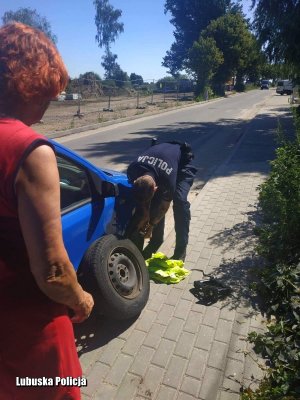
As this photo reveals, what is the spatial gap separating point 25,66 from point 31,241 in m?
0.65

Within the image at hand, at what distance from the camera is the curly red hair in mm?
1247

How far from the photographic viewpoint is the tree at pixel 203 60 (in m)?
40.3

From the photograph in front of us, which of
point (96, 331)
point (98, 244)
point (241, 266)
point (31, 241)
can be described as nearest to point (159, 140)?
point (241, 266)

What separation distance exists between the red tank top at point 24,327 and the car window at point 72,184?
145cm

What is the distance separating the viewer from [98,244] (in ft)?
9.85

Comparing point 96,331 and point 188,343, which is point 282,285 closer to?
point 188,343

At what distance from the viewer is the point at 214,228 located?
5.37 metres

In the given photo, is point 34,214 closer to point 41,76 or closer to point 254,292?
point 41,76

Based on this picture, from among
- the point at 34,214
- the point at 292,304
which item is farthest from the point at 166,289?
the point at 34,214

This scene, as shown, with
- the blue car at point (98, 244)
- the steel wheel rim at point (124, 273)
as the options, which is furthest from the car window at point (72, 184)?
the steel wheel rim at point (124, 273)

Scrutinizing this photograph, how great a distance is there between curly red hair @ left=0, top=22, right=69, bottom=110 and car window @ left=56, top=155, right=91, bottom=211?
150 centimetres

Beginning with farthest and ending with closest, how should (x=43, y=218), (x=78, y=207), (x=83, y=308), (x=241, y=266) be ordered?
(x=241, y=266) < (x=78, y=207) < (x=83, y=308) < (x=43, y=218)

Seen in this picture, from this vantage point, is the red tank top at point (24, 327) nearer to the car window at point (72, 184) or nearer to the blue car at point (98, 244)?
the blue car at point (98, 244)

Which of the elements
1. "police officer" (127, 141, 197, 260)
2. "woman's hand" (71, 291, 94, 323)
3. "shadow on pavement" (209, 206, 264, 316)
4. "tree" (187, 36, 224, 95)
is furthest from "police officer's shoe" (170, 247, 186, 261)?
"tree" (187, 36, 224, 95)
